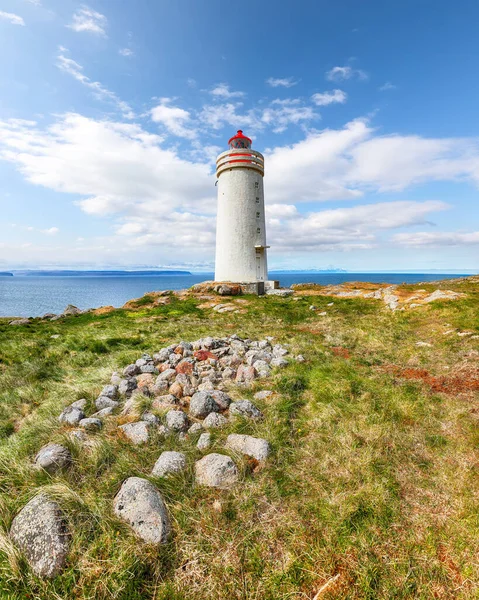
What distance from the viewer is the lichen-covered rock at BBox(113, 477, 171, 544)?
3.42m

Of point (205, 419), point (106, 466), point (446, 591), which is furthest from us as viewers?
point (205, 419)

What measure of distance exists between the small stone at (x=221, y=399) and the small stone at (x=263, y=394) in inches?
27.8

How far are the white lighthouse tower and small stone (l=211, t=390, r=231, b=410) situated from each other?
2373 cm

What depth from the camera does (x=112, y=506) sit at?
12.4 ft

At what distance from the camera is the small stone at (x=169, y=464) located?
438cm

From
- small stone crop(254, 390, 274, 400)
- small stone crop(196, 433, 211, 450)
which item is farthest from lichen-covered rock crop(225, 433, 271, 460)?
small stone crop(254, 390, 274, 400)

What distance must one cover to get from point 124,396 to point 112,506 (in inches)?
139

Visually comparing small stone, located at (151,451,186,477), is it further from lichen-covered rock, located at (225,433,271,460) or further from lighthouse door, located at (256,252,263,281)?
lighthouse door, located at (256,252,263,281)

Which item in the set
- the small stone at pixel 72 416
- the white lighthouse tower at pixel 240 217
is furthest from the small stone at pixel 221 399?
the white lighthouse tower at pixel 240 217

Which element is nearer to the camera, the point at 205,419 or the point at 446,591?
the point at 446,591

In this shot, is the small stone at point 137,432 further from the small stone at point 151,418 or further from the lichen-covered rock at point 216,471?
the lichen-covered rock at point 216,471

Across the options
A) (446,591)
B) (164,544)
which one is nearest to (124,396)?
(164,544)

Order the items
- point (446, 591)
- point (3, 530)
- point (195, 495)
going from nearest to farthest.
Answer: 1. point (446, 591)
2. point (3, 530)
3. point (195, 495)

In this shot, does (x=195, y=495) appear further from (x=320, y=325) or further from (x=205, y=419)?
(x=320, y=325)
